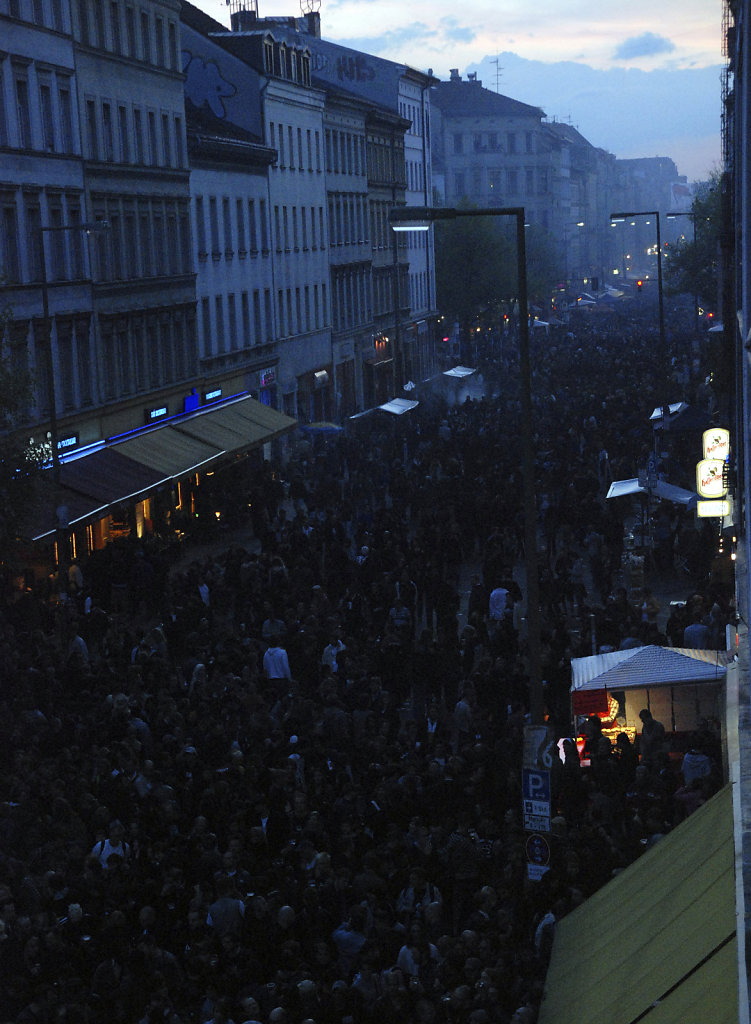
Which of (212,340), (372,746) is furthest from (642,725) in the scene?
(212,340)

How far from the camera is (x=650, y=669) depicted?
62.0ft

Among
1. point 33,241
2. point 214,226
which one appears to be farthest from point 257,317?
point 33,241

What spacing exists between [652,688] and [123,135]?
2961 centimetres

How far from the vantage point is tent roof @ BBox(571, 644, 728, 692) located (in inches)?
733

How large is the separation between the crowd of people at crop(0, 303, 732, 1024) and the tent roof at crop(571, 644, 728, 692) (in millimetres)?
774

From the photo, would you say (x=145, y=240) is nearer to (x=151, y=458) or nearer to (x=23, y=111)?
(x=151, y=458)

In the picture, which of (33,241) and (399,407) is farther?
(399,407)

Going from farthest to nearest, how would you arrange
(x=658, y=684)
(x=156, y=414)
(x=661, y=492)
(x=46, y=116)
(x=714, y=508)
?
(x=156, y=414) < (x=46, y=116) < (x=661, y=492) < (x=714, y=508) < (x=658, y=684)

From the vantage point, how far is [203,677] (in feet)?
69.5

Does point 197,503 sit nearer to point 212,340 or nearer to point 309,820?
point 212,340

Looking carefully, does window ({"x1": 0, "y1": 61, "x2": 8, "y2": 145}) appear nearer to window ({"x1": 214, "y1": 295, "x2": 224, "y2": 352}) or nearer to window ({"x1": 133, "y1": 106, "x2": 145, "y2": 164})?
window ({"x1": 133, "y1": 106, "x2": 145, "y2": 164})

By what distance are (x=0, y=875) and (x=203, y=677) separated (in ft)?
21.9

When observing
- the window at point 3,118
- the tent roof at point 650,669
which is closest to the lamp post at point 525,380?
the tent roof at point 650,669

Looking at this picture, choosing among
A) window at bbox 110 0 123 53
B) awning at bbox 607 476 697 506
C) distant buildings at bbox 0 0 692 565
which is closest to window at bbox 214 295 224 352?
distant buildings at bbox 0 0 692 565
